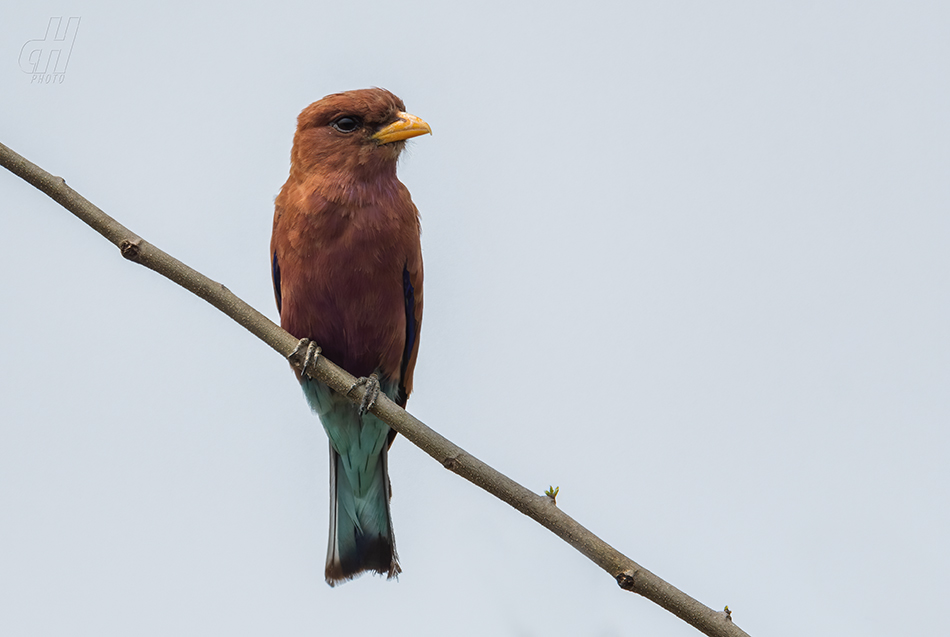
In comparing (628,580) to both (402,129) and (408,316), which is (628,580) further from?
(402,129)

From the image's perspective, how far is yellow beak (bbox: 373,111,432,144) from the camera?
3559 millimetres

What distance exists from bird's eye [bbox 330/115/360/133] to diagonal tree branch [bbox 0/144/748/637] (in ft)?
3.37

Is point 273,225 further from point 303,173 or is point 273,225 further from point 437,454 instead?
point 437,454

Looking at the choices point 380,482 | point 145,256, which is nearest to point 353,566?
point 380,482

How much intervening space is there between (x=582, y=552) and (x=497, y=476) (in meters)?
0.32

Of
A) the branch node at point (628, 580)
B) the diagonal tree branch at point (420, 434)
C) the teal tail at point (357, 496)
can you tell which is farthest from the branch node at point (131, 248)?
the branch node at point (628, 580)

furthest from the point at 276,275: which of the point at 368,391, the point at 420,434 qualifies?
the point at 420,434

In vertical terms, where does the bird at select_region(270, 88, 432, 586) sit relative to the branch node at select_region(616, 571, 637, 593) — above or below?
above

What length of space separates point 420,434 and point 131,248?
1052 millimetres

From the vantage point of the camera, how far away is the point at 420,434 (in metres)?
2.81

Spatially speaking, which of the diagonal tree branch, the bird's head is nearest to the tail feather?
the diagonal tree branch

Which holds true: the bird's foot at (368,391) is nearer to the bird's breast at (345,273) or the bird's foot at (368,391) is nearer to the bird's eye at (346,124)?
the bird's breast at (345,273)

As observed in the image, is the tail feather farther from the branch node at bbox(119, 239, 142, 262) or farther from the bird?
the branch node at bbox(119, 239, 142, 262)

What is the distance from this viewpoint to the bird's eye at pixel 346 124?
3705 mm
